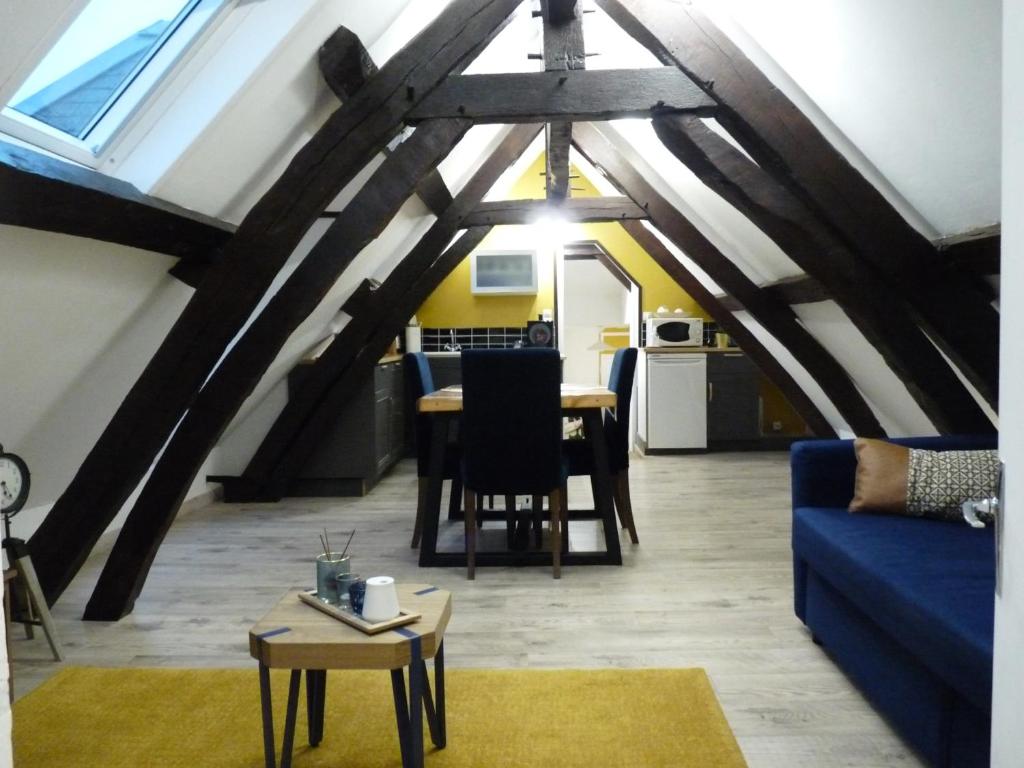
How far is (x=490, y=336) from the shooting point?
25.9 feet

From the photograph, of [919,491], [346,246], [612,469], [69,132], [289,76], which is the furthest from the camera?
[612,469]

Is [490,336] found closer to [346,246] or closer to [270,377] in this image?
[270,377]

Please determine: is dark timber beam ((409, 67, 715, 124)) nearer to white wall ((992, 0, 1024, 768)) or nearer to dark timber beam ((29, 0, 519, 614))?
dark timber beam ((29, 0, 519, 614))

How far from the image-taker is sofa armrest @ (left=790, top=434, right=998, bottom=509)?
2.92 metres

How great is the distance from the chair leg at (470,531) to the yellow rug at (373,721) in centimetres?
103

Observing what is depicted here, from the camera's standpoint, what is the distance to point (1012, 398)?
102 centimetres

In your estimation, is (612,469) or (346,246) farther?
(612,469)

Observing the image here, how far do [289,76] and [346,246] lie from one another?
2.32 ft

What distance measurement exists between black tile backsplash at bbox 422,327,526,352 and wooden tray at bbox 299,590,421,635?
595 centimetres

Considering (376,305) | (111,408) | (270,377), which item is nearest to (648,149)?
(376,305)

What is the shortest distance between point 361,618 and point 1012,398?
143 cm

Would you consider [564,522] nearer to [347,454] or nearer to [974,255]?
[347,454]

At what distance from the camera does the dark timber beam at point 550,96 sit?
315 centimetres

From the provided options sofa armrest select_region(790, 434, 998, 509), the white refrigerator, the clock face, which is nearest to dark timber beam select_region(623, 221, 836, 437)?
the white refrigerator
